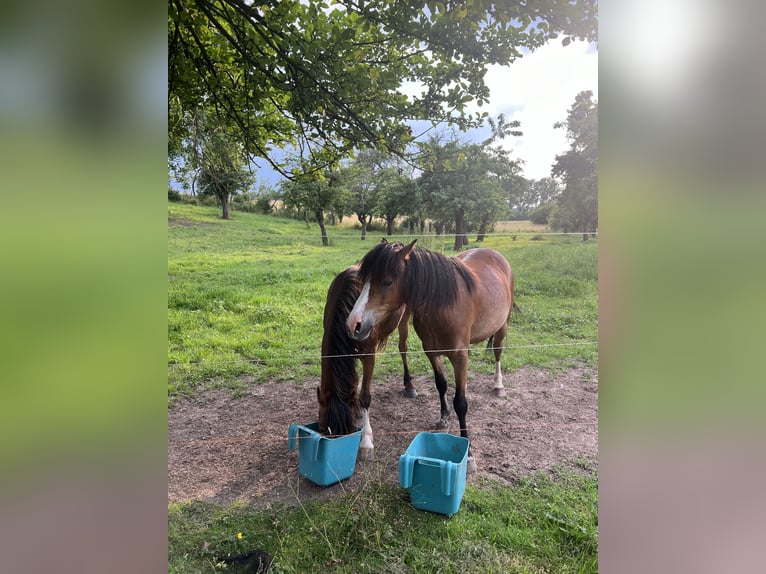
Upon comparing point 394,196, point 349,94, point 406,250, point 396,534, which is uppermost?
point 349,94

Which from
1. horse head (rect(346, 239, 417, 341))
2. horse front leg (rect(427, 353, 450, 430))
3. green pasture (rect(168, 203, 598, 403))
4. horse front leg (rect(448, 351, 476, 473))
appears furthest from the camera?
horse front leg (rect(427, 353, 450, 430))

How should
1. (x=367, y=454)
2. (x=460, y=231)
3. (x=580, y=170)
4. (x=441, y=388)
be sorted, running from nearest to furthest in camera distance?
(x=580, y=170)
(x=460, y=231)
(x=367, y=454)
(x=441, y=388)

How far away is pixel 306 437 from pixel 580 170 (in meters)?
1.81

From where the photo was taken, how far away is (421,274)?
186cm

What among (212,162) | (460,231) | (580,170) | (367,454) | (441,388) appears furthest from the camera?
(441,388)

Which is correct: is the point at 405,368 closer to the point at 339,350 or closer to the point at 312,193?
the point at 339,350

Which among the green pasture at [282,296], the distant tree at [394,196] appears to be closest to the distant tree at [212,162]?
the green pasture at [282,296]

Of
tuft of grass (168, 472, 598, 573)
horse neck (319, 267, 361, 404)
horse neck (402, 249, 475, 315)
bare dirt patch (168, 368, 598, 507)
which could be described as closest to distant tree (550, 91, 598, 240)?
horse neck (402, 249, 475, 315)

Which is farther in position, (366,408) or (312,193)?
(366,408)

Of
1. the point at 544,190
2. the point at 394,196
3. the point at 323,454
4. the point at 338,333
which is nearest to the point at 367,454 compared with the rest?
the point at 323,454

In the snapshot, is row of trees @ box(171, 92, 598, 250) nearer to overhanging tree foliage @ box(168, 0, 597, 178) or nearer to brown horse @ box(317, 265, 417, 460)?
overhanging tree foliage @ box(168, 0, 597, 178)

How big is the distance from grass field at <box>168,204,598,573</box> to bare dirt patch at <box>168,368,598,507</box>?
7 cm

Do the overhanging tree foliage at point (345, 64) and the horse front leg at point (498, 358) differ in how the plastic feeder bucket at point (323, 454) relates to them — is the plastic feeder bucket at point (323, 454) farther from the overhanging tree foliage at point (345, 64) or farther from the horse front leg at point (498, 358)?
the overhanging tree foliage at point (345, 64)

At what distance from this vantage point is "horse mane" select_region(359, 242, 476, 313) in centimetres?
177
